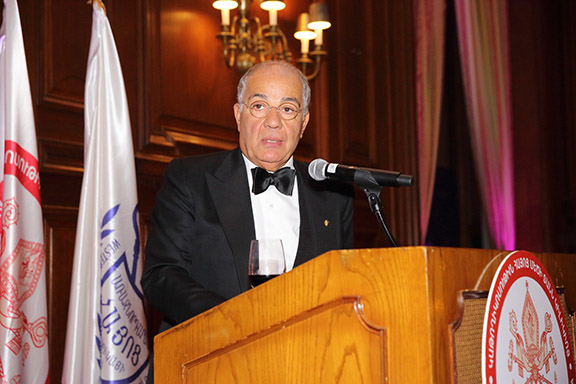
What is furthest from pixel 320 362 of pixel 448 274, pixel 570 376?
pixel 570 376

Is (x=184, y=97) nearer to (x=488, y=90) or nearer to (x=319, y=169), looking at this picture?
(x=319, y=169)

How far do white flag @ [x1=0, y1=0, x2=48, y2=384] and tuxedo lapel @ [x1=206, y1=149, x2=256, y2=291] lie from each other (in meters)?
0.85

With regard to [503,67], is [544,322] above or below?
below

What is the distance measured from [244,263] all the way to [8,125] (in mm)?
1153

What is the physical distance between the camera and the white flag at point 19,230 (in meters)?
2.48

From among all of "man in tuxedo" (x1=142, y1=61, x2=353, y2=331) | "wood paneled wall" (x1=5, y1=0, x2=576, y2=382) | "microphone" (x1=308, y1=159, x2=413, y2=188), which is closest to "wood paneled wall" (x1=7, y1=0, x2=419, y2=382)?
"wood paneled wall" (x1=5, y1=0, x2=576, y2=382)

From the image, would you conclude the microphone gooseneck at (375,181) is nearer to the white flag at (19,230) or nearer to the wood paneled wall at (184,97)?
the white flag at (19,230)

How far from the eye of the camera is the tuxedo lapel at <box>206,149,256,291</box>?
6.79ft

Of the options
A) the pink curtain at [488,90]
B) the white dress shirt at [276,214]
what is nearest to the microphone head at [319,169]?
the white dress shirt at [276,214]

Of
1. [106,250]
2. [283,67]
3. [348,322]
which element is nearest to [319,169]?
[348,322]

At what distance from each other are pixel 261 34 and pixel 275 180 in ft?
6.98

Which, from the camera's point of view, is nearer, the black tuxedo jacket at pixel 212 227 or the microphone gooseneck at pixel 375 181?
the microphone gooseneck at pixel 375 181

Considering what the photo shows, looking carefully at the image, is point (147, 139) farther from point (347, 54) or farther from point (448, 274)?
point (448, 274)

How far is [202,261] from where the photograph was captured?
213 cm
